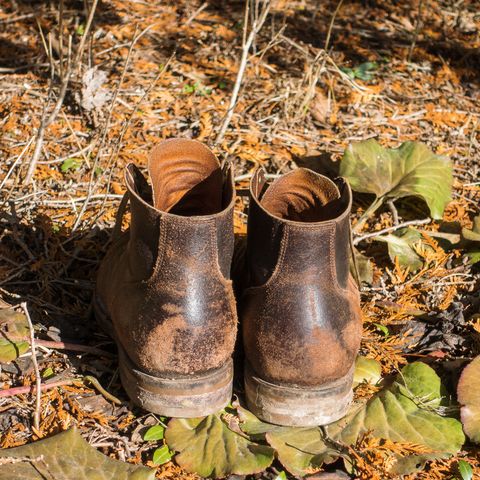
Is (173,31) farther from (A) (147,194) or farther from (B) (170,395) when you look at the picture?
(B) (170,395)

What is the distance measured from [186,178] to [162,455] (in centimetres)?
90

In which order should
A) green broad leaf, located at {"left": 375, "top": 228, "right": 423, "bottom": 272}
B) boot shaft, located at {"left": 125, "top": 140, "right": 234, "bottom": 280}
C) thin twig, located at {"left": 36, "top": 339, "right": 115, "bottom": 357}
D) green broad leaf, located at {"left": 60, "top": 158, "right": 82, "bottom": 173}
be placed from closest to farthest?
boot shaft, located at {"left": 125, "top": 140, "right": 234, "bottom": 280}, thin twig, located at {"left": 36, "top": 339, "right": 115, "bottom": 357}, green broad leaf, located at {"left": 375, "top": 228, "right": 423, "bottom": 272}, green broad leaf, located at {"left": 60, "top": 158, "right": 82, "bottom": 173}

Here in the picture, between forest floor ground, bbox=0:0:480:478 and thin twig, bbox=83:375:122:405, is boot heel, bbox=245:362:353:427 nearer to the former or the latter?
forest floor ground, bbox=0:0:480:478

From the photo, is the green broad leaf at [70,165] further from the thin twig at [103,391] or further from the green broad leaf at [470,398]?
the green broad leaf at [470,398]

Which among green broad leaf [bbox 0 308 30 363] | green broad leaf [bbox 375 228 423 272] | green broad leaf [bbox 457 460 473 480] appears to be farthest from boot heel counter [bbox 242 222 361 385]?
→ green broad leaf [bbox 375 228 423 272]

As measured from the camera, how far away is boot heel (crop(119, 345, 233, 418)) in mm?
2391

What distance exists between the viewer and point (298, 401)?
2.42 m

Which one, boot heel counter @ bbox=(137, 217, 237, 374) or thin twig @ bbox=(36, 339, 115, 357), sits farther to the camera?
thin twig @ bbox=(36, 339, 115, 357)

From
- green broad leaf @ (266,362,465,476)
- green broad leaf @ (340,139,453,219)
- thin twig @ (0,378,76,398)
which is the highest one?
green broad leaf @ (340,139,453,219)

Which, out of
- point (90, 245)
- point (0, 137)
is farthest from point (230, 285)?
point (0, 137)

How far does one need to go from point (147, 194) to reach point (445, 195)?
1482 millimetres

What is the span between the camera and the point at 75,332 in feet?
9.25

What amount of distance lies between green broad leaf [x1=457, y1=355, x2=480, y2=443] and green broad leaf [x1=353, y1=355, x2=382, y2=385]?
28cm

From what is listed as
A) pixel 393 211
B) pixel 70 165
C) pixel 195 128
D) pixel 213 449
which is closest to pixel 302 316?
pixel 213 449
